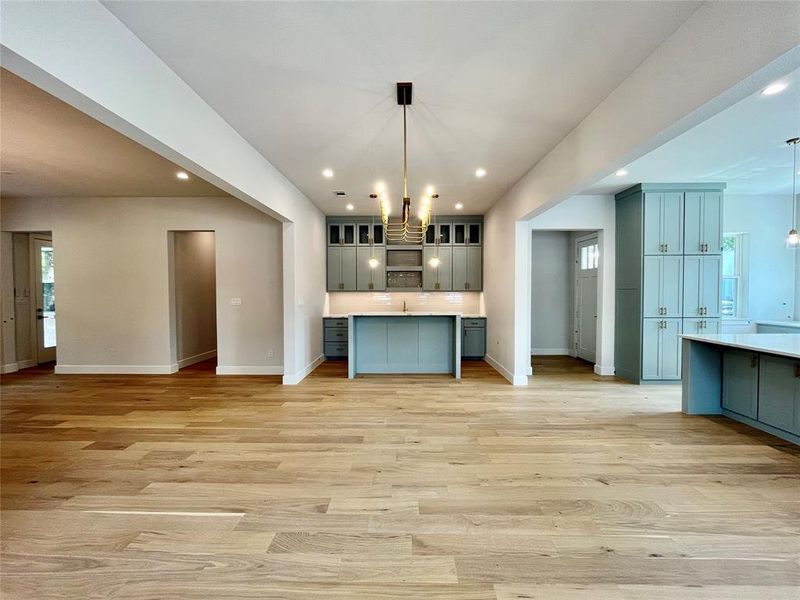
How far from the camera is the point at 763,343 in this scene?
3.37m

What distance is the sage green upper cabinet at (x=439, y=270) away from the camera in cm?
736

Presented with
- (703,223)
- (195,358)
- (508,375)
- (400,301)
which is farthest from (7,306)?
(703,223)

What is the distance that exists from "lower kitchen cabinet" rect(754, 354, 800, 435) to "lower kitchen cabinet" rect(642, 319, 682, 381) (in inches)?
67.4

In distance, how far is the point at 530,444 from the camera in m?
3.13

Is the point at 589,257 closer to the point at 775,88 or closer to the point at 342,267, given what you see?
the point at 775,88

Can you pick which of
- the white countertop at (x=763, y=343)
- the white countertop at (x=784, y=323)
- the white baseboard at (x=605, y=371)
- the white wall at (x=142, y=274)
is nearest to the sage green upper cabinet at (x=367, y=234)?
the white wall at (x=142, y=274)

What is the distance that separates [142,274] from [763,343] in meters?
8.20

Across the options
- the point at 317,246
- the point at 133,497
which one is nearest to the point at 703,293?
the point at 317,246

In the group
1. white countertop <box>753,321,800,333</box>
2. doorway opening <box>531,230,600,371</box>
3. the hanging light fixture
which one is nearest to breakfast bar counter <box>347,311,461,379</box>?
doorway opening <box>531,230,600,371</box>

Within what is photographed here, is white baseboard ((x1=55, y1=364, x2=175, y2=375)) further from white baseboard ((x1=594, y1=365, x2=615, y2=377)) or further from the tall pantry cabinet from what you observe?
the tall pantry cabinet

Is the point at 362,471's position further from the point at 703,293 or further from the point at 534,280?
the point at 534,280

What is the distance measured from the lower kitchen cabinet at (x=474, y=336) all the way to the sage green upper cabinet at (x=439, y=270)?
864 mm

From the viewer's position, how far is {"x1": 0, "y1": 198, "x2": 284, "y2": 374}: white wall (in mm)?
5844

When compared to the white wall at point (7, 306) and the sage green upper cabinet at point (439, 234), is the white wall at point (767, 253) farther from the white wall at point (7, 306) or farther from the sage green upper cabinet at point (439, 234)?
the white wall at point (7, 306)
